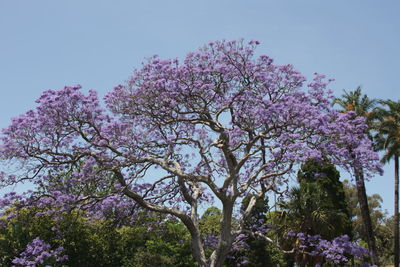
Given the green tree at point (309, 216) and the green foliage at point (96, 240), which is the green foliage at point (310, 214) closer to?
the green tree at point (309, 216)

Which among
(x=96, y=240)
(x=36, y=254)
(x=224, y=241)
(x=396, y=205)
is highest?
(x=396, y=205)

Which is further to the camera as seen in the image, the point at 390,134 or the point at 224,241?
the point at 390,134

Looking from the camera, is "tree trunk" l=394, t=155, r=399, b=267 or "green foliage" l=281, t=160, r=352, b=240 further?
"tree trunk" l=394, t=155, r=399, b=267

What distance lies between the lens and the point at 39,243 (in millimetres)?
16516

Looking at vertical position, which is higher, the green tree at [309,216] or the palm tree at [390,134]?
the palm tree at [390,134]

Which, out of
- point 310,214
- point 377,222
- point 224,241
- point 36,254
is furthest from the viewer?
point 377,222

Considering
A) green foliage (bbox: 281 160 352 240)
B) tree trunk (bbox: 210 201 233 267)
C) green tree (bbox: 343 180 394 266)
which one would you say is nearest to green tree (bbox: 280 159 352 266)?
green foliage (bbox: 281 160 352 240)

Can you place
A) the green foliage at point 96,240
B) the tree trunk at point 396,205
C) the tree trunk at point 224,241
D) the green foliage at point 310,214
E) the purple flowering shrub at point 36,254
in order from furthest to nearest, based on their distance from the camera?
the tree trunk at point 396,205 < the green foliage at point 310,214 < the green foliage at point 96,240 < the tree trunk at point 224,241 < the purple flowering shrub at point 36,254

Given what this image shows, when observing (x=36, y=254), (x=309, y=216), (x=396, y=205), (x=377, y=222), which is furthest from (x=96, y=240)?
(x=377, y=222)

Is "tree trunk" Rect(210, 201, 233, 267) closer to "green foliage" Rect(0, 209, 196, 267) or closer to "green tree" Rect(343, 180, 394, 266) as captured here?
"green foliage" Rect(0, 209, 196, 267)

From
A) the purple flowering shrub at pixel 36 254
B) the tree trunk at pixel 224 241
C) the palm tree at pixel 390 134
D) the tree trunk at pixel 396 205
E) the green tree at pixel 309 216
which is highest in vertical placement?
the palm tree at pixel 390 134

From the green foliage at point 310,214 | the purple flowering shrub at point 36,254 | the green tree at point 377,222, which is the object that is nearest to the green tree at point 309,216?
the green foliage at point 310,214

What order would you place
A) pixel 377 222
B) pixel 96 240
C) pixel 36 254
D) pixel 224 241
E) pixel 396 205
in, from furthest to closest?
1. pixel 377 222
2. pixel 396 205
3. pixel 96 240
4. pixel 224 241
5. pixel 36 254

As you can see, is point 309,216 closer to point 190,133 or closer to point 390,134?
point 190,133
